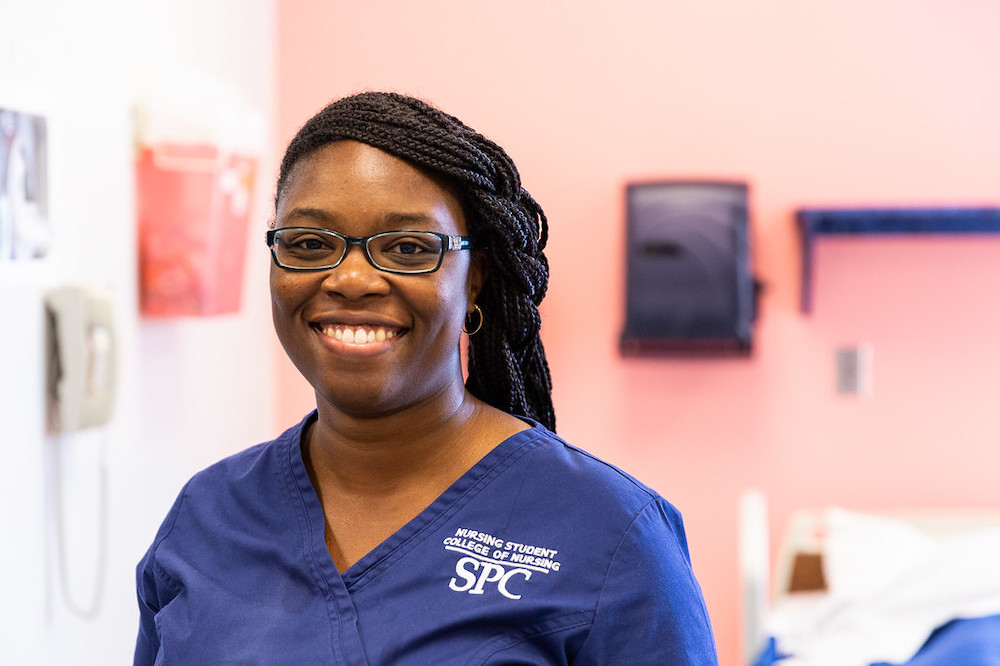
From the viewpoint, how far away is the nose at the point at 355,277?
1.03 meters

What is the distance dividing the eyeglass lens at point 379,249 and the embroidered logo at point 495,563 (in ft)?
0.89

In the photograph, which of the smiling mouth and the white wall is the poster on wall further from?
the smiling mouth

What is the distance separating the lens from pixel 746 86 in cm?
270

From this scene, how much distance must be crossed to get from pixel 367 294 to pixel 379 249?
5 cm

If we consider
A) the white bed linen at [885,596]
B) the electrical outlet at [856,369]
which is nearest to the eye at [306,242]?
the white bed linen at [885,596]

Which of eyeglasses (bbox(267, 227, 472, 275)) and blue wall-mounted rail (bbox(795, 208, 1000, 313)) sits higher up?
blue wall-mounted rail (bbox(795, 208, 1000, 313))

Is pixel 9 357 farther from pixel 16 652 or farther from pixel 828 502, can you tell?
pixel 828 502

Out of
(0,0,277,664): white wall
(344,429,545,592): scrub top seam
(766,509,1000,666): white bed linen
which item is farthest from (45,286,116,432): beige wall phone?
(766,509,1000,666): white bed linen

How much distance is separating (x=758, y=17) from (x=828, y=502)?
48.4 inches

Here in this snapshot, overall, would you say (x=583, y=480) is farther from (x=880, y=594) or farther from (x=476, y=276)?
(x=880, y=594)

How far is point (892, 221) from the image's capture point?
8.51ft

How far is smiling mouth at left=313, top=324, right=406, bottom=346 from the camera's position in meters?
1.05

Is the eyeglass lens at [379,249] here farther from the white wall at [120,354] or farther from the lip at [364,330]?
the white wall at [120,354]

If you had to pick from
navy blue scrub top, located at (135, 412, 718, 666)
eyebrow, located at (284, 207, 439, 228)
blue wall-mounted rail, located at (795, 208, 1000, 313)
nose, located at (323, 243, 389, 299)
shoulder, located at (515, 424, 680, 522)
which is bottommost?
navy blue scrub top, located at (135, 412, 718, 666)
